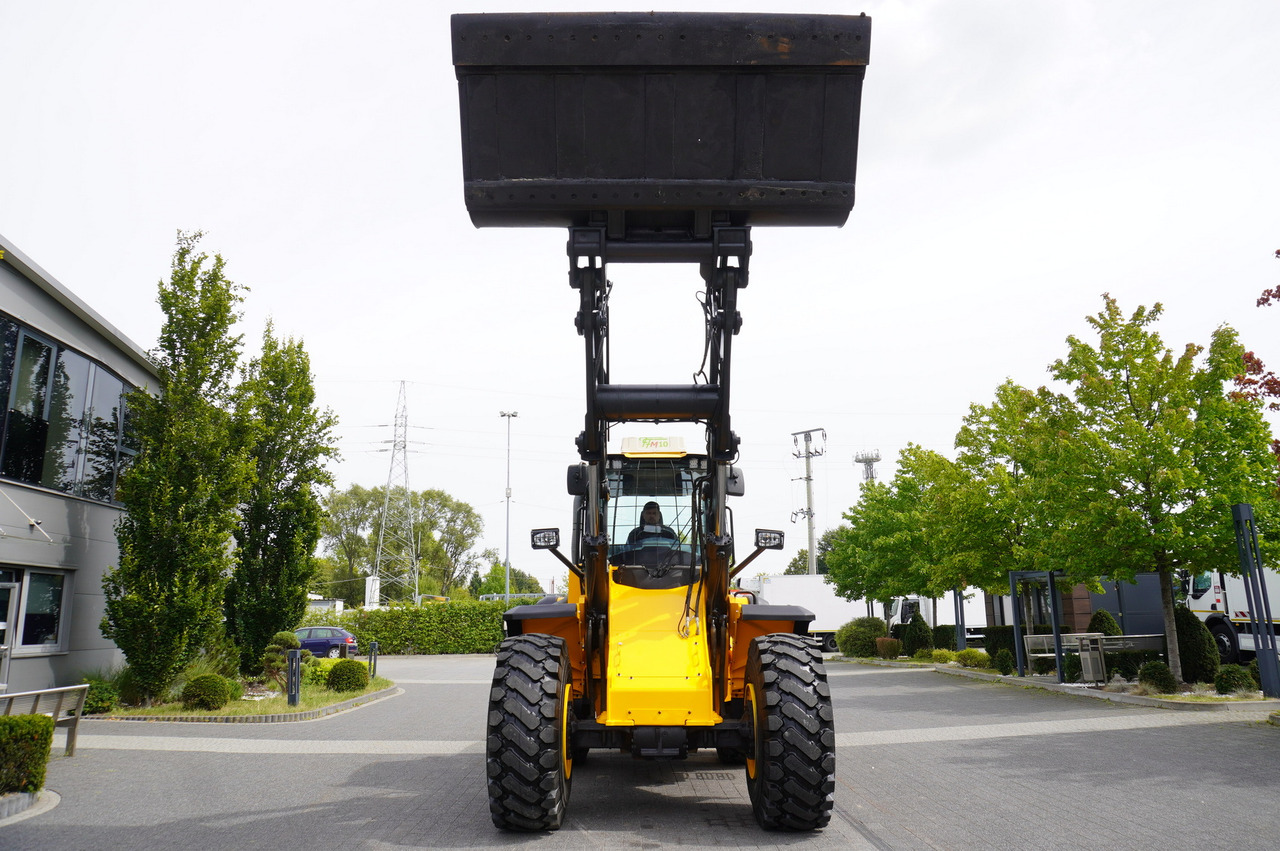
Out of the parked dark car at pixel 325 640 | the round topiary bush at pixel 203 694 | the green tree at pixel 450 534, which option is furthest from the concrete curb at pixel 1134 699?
the green tree at pixel 450 534

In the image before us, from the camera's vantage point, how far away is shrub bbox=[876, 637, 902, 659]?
29.0 metres

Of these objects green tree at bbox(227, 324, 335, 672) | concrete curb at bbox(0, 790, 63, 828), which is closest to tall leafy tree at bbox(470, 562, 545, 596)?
green tree at bbox(227, 324, 335, 672)

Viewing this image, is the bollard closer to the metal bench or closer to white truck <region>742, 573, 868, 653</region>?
the metal bench

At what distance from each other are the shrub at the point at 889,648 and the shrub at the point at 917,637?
0.32 m

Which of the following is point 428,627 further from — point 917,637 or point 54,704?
point 54,704

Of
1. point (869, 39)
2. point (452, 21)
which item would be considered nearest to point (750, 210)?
point (869, 39)

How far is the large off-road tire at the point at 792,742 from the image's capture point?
588 cm

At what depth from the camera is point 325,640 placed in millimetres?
30453

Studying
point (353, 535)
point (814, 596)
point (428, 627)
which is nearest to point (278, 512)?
point (428, 627)

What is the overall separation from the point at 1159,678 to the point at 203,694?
15750 millimetres

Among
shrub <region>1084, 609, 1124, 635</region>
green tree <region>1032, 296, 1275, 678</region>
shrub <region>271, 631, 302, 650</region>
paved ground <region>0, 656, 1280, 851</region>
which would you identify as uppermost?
green tree <region>1032, 296, 1275, 678</region>

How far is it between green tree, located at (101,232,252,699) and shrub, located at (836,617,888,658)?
70.8 ft

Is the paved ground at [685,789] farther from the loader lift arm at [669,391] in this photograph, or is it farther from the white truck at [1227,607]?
the white truck at [1227,607]

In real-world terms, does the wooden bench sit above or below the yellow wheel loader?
below
